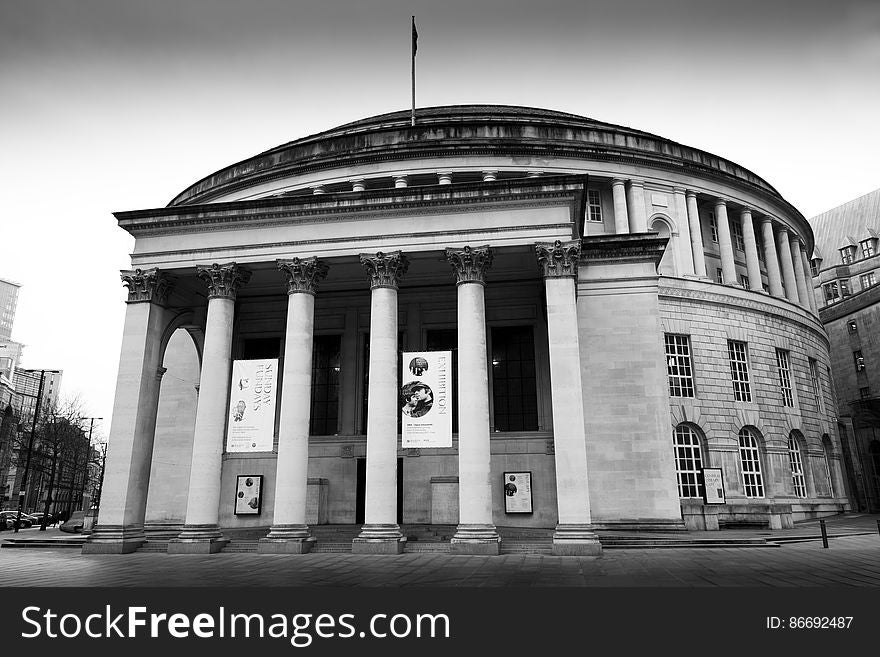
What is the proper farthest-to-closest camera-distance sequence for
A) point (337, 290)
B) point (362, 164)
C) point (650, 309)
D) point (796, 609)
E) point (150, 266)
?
1. point (362, 164)
2. point (337, 290)
3. point (650, 309)
4. point (150, 266)
5. point (796, 609)

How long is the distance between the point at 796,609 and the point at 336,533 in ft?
62.8

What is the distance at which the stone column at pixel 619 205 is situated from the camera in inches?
1532

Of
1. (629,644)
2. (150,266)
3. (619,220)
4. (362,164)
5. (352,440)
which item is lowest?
(629,644)

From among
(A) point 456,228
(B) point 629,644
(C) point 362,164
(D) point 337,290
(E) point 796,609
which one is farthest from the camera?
(C) point 362,164

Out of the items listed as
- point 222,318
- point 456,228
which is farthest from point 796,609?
point 222,318

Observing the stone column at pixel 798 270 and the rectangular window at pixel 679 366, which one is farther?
the stone column at pixel 798 270

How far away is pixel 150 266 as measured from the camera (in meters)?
25.4

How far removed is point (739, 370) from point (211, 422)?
3231 cm

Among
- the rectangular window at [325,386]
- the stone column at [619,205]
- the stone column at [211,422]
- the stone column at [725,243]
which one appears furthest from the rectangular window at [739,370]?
the stone column at [211,422]

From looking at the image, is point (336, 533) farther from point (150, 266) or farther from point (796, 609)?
point (796, 609)

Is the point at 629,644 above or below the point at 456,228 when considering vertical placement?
below

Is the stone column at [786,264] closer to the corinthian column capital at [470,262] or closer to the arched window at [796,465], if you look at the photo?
the arched window at [796,465]

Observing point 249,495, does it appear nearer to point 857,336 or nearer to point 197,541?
point 197,541

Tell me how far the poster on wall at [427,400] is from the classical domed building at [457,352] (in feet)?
0.45
